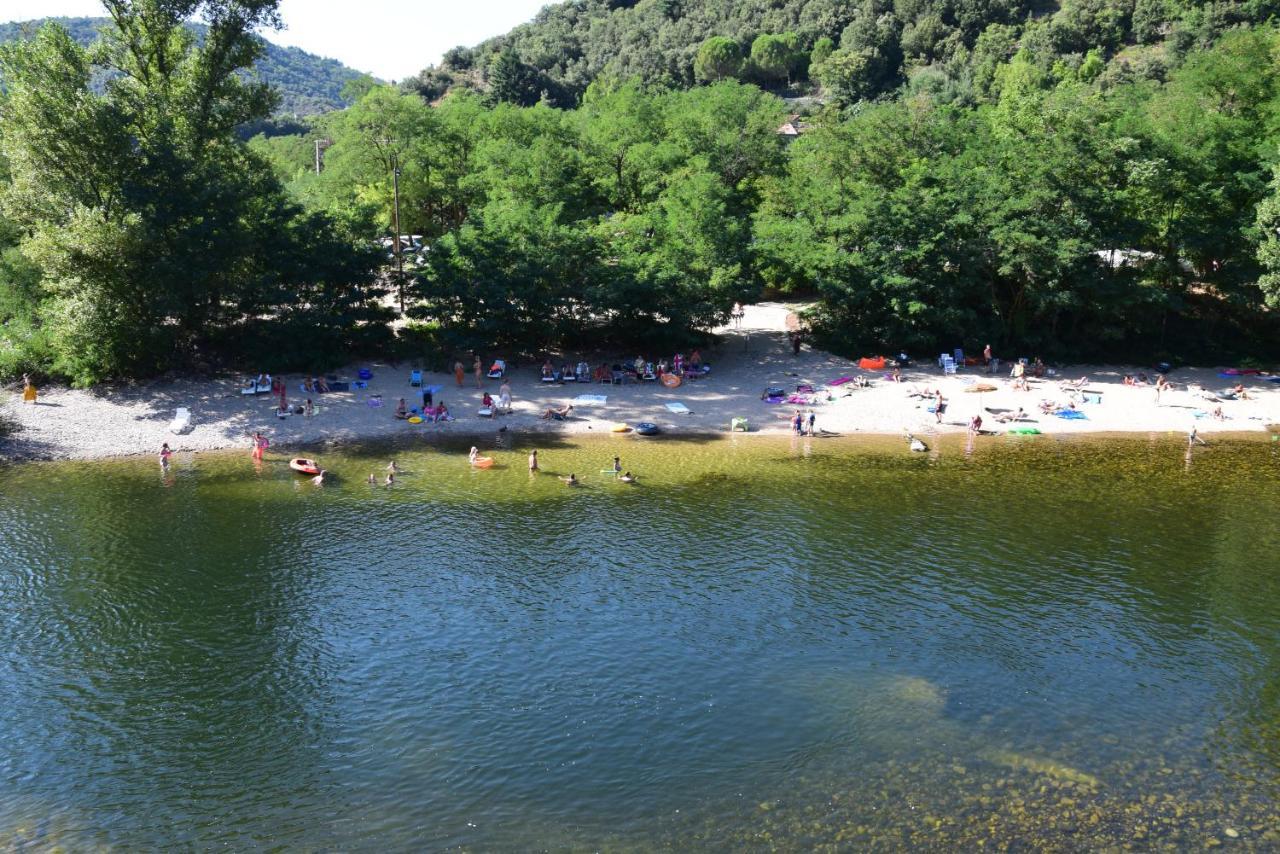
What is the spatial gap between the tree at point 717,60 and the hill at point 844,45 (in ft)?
0.69

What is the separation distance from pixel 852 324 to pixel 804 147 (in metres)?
15.8

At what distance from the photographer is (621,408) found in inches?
2074

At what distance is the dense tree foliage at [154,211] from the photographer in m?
47.4

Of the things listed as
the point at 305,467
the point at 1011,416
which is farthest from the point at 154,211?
the point at 1011,416

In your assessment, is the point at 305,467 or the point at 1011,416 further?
the point at 1011,416

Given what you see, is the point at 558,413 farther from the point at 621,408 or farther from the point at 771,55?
the point at 771,55

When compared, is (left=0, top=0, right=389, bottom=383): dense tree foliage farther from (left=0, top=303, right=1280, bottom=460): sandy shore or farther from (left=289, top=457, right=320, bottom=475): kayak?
(left=289, top=457, right=320, bottom=475): kayak

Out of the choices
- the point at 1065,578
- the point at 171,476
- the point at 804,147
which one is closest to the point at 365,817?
the point at 1065,578

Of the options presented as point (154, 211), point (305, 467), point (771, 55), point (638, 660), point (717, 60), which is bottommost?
point (638, 660)

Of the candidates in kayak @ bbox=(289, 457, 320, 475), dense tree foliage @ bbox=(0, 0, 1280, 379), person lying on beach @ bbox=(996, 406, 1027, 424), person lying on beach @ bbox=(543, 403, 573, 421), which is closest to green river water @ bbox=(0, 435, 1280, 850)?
kayak @ bbox=(289, 457, 320, 475)

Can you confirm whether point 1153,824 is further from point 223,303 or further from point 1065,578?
point 223,303

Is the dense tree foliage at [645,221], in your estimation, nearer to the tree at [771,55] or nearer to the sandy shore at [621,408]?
the sandy shore at [621,408]

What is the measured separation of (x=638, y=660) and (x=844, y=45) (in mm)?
149993

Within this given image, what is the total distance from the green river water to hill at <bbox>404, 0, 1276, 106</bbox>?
100392 mm
